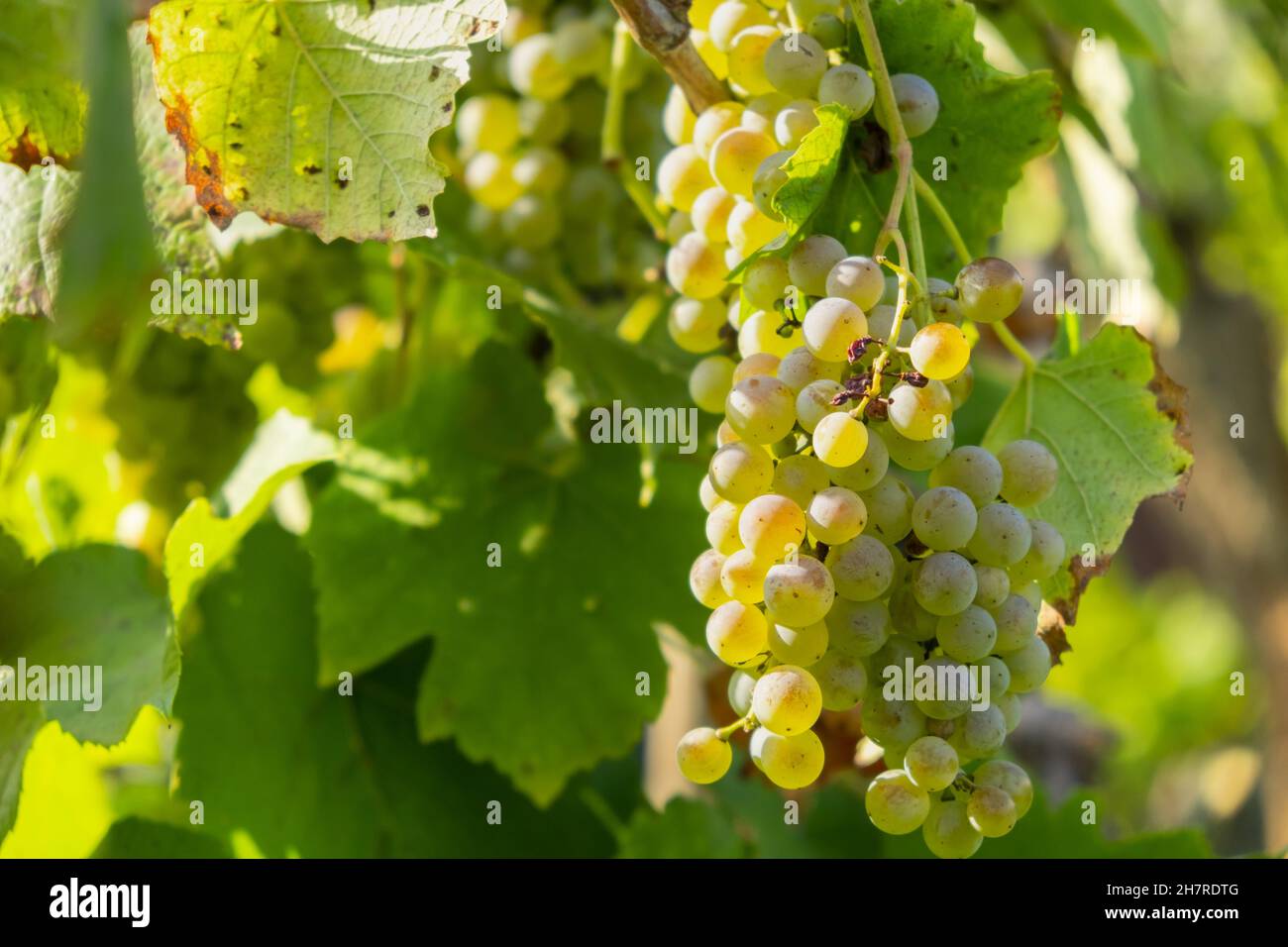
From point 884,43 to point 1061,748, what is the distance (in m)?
0.88

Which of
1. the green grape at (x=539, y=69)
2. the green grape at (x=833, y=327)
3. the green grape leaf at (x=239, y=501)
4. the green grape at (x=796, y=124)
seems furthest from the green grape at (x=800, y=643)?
the green grape at (x=539, y=69)

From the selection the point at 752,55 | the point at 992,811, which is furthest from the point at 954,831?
the point at 752,55

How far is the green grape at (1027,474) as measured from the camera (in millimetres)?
550

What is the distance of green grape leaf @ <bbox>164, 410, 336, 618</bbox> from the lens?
70 cm

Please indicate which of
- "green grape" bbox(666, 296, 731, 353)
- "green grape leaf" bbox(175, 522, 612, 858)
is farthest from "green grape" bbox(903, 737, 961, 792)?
"green grape leaf" bbox(175, 522, 612, 858)

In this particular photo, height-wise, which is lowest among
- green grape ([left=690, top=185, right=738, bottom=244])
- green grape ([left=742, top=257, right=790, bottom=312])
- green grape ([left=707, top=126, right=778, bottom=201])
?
green grape ([left=742, top=257, right=790, bottom=312])

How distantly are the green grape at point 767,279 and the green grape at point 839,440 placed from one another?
83mm

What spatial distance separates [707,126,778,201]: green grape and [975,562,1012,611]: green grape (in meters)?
0.20

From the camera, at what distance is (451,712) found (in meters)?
0.80

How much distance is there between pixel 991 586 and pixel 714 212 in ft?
0.70

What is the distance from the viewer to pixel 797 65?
57 centimetres

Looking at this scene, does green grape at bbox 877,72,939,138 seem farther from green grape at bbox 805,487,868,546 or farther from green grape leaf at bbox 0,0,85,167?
green grape leaf at bbox 0,0,85,167

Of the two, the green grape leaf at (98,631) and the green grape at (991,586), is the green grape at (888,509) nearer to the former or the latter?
the green grape at (991,586)

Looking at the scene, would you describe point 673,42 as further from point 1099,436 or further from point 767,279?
point 1099,436
